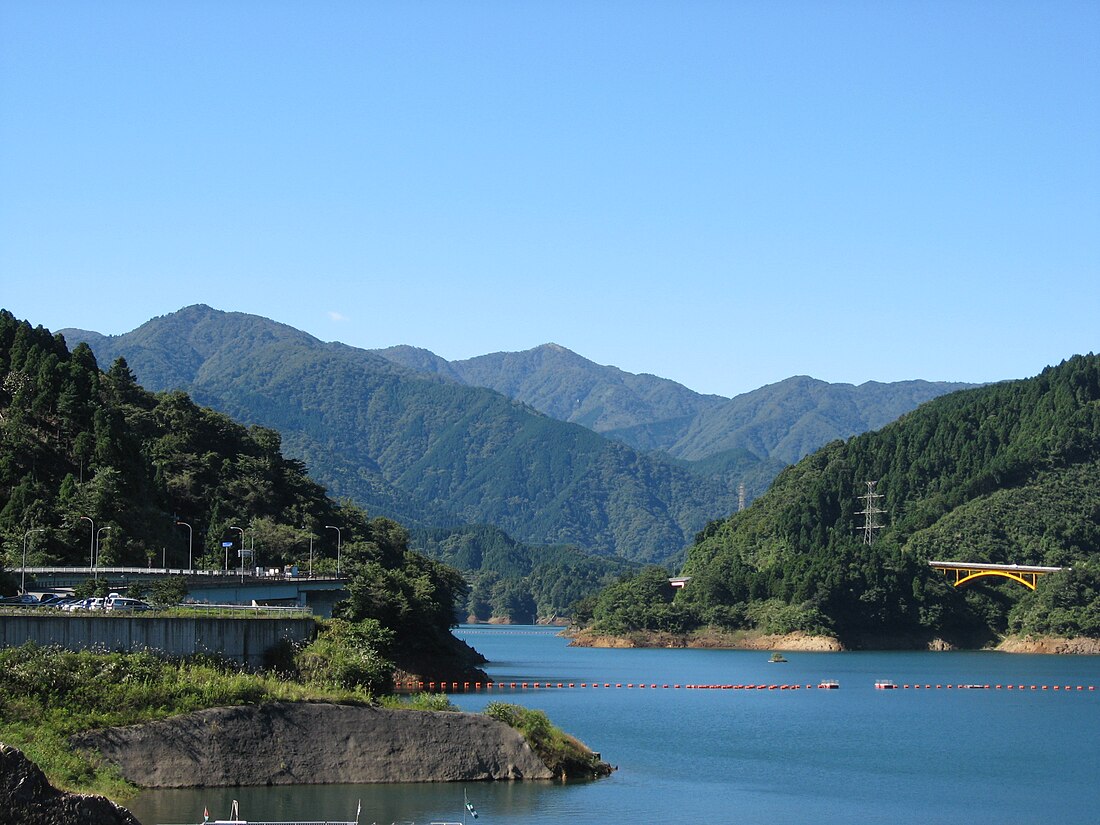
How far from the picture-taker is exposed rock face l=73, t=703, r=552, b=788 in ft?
180

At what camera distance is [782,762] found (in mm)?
79312

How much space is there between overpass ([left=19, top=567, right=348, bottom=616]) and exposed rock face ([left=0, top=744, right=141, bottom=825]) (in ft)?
179

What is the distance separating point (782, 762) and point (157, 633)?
→ 108 feet

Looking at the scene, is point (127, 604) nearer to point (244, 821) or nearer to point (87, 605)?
point (87, 605)

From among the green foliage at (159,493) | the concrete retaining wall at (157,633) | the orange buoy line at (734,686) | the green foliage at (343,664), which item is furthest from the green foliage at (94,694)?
the orange buoy line at (734,686)

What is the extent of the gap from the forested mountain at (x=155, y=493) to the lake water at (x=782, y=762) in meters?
14.4

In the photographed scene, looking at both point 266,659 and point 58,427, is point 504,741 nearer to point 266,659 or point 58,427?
point 266,659

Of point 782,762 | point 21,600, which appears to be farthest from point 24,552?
point 782,762

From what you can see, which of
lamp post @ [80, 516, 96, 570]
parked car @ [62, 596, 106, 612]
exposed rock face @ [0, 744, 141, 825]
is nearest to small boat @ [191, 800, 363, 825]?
exposed rock face @ [0, 744, 141, 825]

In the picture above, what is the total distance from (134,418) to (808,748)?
75.9 meters

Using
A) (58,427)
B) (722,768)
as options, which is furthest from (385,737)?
(58,427)

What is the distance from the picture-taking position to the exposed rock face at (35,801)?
2812 cm

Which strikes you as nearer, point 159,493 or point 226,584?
point 226,584

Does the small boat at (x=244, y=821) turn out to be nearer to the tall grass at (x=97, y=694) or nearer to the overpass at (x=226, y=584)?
the tall grass at (x=97, y=694)
